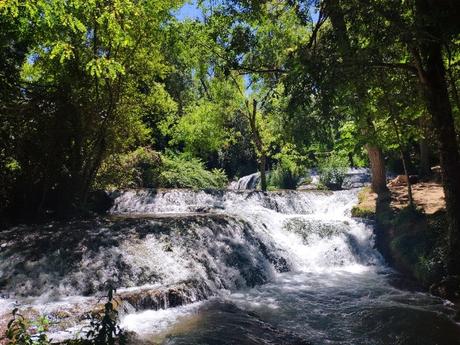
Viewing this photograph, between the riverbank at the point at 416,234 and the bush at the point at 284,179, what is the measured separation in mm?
9565

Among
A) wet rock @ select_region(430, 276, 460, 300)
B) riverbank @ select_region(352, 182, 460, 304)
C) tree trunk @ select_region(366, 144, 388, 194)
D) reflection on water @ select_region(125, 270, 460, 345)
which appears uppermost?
tree trunk @ select_region(366, 144, 388, 194)

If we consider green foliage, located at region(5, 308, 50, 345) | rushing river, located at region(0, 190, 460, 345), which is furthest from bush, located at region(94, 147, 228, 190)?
green foliage, located at region(5, 308, 50, 345)

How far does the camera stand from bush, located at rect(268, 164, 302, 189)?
2544cm

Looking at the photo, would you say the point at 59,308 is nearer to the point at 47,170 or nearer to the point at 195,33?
the point at 47,170

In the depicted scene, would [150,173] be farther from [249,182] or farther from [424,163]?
[424,163]

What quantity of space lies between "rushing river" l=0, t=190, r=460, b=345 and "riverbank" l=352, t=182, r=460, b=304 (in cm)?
41

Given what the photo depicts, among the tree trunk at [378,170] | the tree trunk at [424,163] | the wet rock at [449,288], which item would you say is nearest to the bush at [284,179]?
the tree trunk at [424,163]

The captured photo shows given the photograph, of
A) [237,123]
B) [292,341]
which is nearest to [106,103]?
[292,341]

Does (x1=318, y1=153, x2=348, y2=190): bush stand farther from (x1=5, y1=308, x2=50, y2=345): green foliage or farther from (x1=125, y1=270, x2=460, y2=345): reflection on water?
(x1=5, y1=308, x2=50, y2=345): green foliage

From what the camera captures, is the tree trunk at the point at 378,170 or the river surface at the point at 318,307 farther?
the tree trunk at the point at 378,170

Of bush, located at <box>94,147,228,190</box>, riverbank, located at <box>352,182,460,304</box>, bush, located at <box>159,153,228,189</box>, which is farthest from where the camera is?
bush, located at <box>159,153,228,189</box>

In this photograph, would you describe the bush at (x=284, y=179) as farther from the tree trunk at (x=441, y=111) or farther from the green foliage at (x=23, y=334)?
the green foliage at (x=23, y=334)

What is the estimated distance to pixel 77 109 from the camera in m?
13.1

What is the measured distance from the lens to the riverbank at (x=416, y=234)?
967cm
